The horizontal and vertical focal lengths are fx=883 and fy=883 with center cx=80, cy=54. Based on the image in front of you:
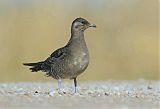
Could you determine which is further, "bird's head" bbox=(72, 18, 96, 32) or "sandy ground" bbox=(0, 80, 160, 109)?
"bird's head" bbox=(72, 18, 96, 32)

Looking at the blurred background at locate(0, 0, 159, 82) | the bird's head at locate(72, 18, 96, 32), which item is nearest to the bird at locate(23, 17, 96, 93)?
the bird's head at locate(72, 18, 96, 32)

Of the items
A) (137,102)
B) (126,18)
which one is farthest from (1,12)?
(137,102)

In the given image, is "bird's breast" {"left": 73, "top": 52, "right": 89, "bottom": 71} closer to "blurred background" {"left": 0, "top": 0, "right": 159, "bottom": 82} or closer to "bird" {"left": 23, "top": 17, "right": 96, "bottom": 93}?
"bird" {"left": 23, "top": 17, "right": 96, "bottom": 93}

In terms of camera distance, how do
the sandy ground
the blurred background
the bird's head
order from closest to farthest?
the sandy ground
the bird's head
the blurred background

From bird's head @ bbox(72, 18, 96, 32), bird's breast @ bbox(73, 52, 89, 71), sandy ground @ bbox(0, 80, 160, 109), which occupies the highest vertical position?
bird's head @ bbox(72, 18, 96, 32)

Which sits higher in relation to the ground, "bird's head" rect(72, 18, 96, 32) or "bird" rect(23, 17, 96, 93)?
"bird's head" rect(72, 18, 96, 32)

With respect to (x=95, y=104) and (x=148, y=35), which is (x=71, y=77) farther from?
(x=148, y=35)

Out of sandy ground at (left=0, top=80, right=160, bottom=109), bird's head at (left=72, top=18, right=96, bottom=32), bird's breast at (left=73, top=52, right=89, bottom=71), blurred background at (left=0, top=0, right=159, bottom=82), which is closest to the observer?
sandy ground at (left=0, top=80, right=160, bottom=109)
